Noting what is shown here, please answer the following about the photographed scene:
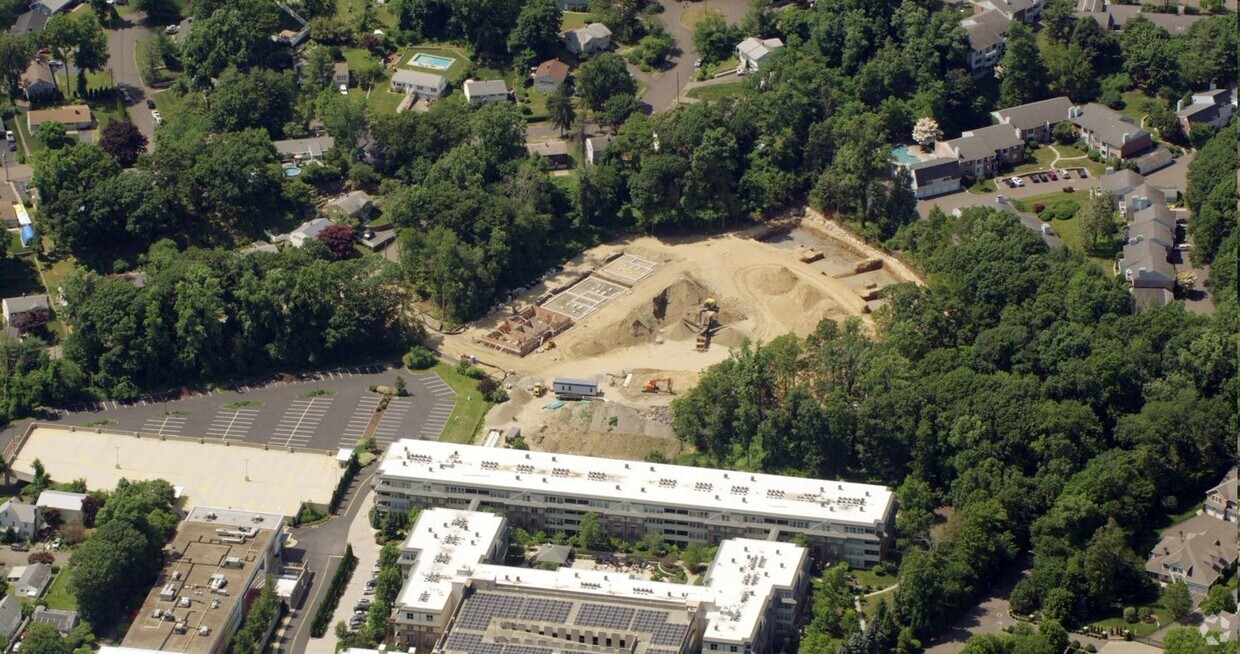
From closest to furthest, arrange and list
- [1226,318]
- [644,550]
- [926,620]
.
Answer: [926,620] < [644,550] < [1226,318]

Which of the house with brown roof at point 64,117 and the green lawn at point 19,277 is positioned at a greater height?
the house with brown roof at point 64,117

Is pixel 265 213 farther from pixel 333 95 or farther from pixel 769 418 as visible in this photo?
pixel 769 418

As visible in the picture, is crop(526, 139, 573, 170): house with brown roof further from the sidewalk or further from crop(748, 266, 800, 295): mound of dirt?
the sidewalk

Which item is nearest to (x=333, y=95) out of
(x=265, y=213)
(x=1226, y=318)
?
(x=265, y=213)

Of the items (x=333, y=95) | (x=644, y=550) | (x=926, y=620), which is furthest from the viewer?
(x=333, y=95)

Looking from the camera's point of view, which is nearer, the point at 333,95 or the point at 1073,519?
the point at 1073,519

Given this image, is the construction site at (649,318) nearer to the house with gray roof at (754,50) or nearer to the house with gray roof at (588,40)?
the house with gray roof at (754,50)

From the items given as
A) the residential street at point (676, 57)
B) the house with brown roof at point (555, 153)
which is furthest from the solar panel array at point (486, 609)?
the residential street at point (676, 57)

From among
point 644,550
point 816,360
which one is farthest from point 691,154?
point 644,550

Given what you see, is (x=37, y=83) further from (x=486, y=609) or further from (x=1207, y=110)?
(x=1207, y=110)
